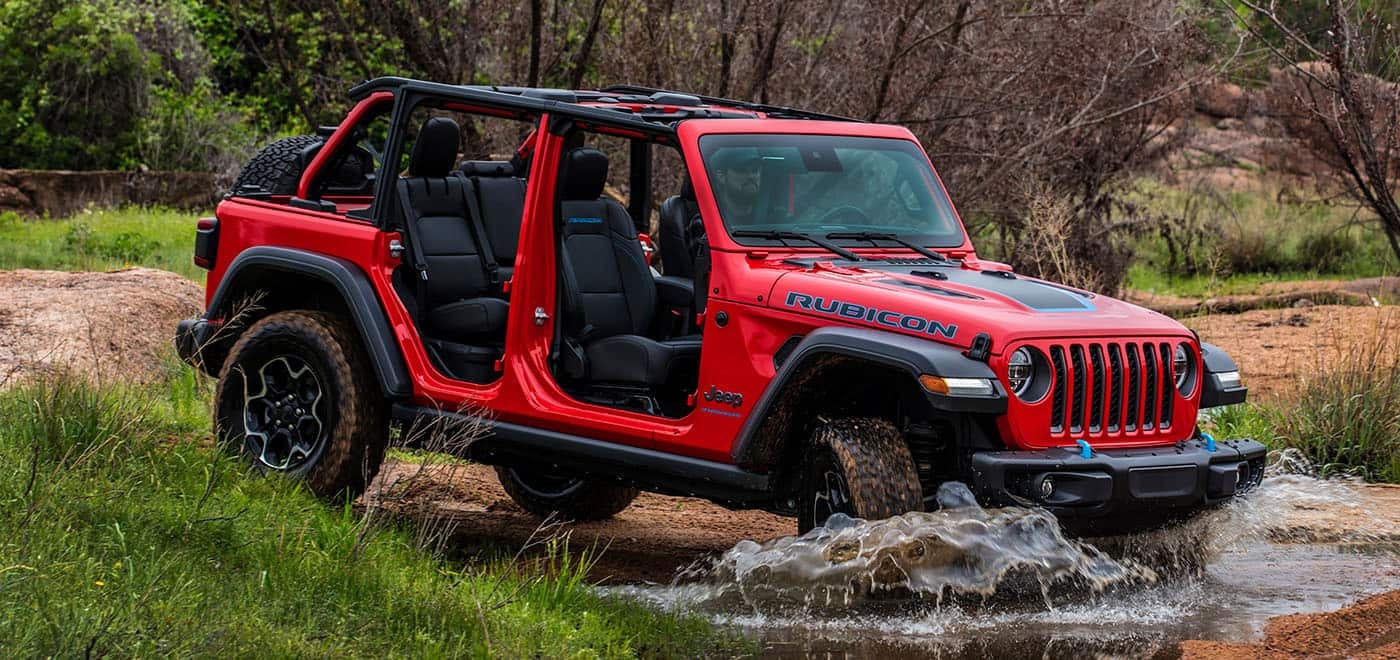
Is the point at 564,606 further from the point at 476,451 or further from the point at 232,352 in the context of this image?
the point at 232,352

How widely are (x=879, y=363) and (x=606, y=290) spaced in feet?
5.85

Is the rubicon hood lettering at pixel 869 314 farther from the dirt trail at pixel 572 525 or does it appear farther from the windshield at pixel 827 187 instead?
the dirt trail at pixel 572 525

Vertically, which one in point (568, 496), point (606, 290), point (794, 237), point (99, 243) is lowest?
point (99, 243)

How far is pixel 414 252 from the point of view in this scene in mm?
7230

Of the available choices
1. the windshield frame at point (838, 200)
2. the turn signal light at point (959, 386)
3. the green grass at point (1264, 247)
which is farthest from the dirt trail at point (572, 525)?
the green grass at point (1264, 247)

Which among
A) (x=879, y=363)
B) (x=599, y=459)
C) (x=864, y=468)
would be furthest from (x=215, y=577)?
(x=879, y=363)

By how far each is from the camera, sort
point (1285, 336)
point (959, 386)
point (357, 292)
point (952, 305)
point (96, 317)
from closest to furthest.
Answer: point (959, 386) → point (952, 305) → point (357, 292) → point (96, 317) → point (1285, 336)

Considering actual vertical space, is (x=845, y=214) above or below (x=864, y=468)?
above

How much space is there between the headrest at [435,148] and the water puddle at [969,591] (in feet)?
7.40

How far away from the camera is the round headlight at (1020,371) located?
17.9ft

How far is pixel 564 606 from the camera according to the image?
17.4 ft

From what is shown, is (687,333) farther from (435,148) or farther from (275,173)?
(275,173)

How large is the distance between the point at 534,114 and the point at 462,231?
3.16ft

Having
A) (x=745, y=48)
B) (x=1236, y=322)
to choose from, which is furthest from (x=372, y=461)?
(x=1236, y=322)
